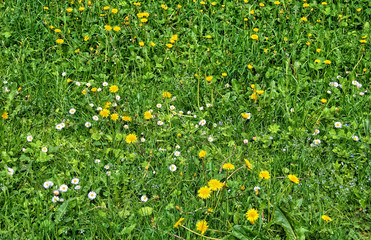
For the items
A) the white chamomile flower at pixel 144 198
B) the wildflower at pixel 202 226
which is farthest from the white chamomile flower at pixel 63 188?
the wildflower at pixel 202 226

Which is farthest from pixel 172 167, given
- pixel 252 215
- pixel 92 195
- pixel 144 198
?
pixel 252 215

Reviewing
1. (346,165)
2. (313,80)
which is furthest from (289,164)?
(313,80)

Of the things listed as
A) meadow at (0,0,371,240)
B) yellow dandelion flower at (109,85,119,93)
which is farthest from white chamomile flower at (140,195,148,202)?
yellow dandelion flower at (109,85,119,93)

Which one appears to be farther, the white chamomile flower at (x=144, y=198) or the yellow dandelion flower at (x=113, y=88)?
the yellow dandelion flower at (x=113, y=88)

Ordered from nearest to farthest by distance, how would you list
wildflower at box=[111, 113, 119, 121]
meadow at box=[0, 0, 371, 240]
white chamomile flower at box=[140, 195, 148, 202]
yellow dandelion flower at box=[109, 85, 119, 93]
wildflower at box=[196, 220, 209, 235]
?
wildflower at box=[196, 220, 209, 235] → meadow at box=[0, 0, 371, 240] → white chamomile flower at box=[140, 195, 148, 202] → wildflower at box=[111, 113, 119, 121] → yellow dandelion flower at box=[109, 85, 119, 93]

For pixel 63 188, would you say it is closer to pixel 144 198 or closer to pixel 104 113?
pixel 144 198

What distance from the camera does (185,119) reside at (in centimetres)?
301

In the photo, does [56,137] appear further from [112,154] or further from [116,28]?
[116,28]

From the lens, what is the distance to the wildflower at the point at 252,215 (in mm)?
2121

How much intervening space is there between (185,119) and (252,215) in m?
1.08

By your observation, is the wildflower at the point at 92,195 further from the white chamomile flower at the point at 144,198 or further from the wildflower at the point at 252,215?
the wildflower at the point at 252,215

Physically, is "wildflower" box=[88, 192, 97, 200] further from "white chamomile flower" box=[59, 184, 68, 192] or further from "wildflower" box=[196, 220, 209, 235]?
"wildflower" box=[196, 220, 209, 235]

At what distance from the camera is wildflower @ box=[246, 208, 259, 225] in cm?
212

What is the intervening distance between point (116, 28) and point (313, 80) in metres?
1.83
